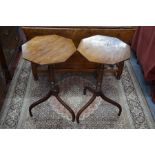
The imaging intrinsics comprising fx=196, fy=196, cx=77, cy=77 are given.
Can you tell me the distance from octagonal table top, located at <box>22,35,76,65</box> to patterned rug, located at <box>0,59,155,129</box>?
0.59m

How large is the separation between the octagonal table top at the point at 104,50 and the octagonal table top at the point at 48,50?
0.36 feet

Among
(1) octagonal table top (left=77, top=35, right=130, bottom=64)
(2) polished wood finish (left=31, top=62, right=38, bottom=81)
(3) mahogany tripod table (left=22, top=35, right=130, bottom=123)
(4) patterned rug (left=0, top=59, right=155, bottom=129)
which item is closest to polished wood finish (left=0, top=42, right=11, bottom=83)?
(4) patterned rug (left=0, top=59, right=155, bottom=129)

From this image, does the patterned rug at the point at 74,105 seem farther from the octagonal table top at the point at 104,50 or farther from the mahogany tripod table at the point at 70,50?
the octagonal table top at the point at 104,50

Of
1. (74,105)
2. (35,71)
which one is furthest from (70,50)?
(35,71)

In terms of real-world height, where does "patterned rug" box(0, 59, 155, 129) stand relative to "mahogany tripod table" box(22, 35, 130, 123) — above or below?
below

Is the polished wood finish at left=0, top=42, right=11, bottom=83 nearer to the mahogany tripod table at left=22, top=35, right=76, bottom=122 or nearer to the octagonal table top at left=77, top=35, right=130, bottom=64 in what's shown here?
the mahogany tripod table at left=22, top=35, right=76, bottom=122

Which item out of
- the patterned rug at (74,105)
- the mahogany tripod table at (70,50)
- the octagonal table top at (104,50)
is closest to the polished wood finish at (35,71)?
the patterned rug at (74,105)

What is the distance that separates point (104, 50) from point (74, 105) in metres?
0.64

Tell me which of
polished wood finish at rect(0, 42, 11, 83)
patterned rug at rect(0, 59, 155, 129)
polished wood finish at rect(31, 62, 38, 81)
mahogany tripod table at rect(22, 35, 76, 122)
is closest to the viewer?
mahogany tripod table at rect(22, 35, 76, 122)

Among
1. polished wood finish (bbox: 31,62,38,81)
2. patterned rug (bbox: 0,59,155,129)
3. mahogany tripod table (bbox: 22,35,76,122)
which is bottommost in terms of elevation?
patterned rug (bbox: 0,59,155,129)

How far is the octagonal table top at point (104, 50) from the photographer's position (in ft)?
4.31

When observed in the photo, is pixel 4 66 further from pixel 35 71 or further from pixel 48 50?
pixel 48 50

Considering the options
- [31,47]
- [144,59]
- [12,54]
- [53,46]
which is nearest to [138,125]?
[144,59]

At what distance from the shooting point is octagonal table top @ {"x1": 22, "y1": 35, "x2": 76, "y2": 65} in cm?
130
